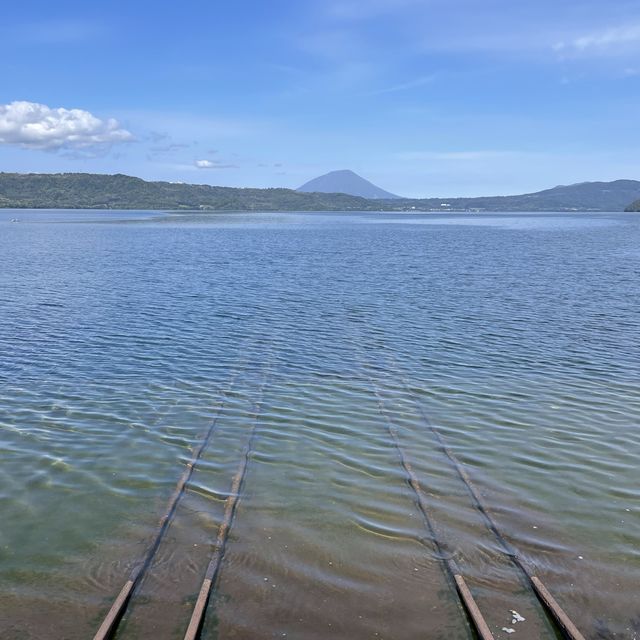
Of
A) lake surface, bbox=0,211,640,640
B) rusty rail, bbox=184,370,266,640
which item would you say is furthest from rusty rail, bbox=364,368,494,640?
rusty rail, bbox=184,370,266,640

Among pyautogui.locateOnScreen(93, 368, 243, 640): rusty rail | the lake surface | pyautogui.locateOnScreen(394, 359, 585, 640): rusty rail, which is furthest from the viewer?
the lake surface

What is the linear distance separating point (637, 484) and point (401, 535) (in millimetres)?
5364

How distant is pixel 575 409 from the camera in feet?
54.0

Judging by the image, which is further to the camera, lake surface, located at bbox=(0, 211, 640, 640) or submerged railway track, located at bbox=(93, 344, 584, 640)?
lake surface, located at bbox=(0, 211, 640, 640)

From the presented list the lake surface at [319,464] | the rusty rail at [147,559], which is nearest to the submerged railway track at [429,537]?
the rusty rail at [147,559]

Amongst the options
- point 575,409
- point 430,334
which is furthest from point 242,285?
point 575,409

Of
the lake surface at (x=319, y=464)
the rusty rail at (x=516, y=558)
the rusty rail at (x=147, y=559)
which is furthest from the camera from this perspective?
the lake surface at (x=319, y=464)

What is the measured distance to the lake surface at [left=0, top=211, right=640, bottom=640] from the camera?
842cm

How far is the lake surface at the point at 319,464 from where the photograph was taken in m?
8.42

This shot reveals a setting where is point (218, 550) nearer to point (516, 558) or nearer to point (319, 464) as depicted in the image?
point (319, 464)

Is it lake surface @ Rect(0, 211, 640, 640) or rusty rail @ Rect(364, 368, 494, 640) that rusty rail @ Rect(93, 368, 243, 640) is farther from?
rusty rail @ Rect(364, 368, 494, 640)

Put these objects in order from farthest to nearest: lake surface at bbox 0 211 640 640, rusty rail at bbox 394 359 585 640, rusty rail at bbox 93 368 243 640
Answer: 1. lake surface at bbox 0 211 640 640
2. rusty rail at bbox 394 359 585 640
3. rusty rail at bbox 93 368 243 640

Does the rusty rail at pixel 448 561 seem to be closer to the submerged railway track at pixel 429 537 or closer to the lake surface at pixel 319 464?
the submerged railway track at pixel 429 537

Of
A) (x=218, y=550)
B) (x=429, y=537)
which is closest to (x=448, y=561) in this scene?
(x=429, y=537)
